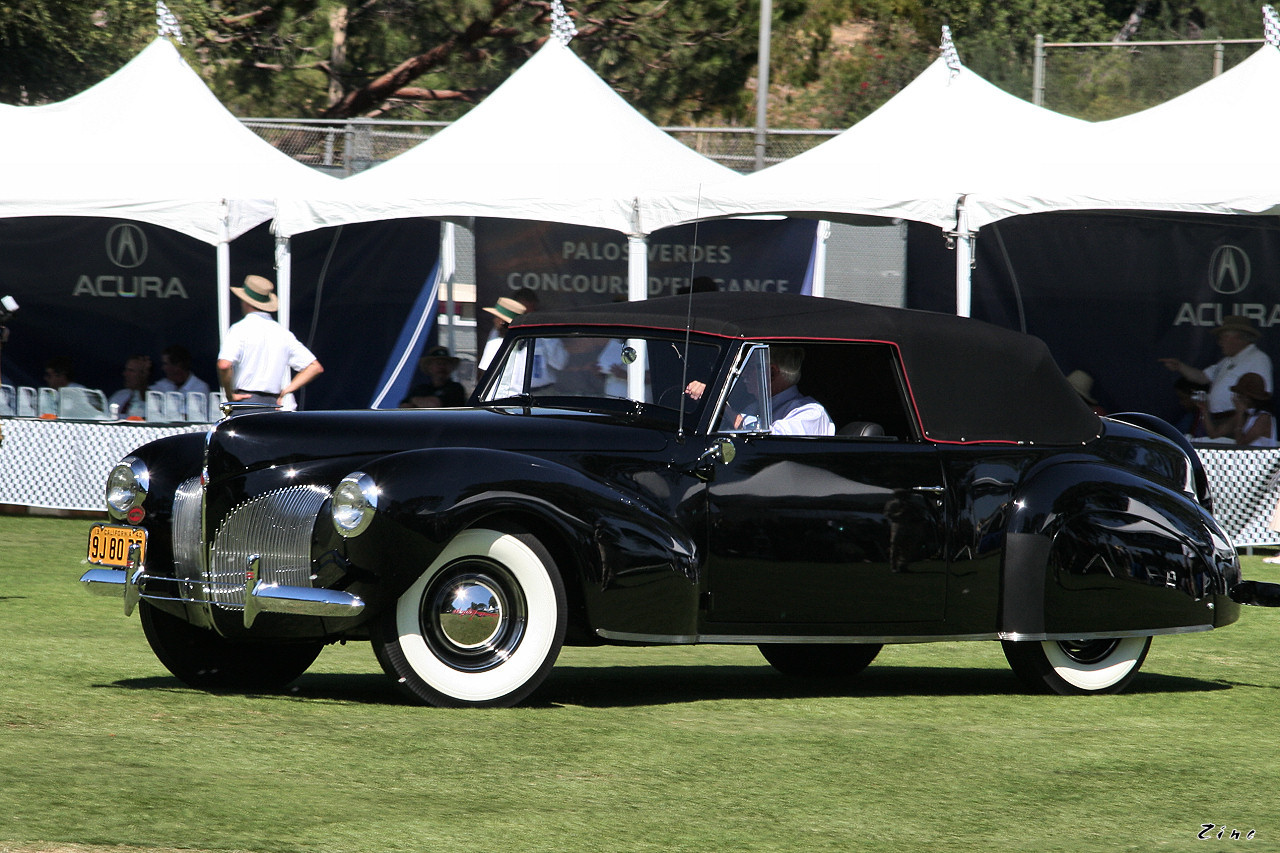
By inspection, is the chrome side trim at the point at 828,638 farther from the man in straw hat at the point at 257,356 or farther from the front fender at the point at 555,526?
the man in straw hat at the point at 257,356

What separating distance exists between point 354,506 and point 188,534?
2.87 feet

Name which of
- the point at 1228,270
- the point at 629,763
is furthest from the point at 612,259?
the point at 629,763

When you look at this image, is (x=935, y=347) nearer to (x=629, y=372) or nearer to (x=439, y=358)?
(x=629, y=372)

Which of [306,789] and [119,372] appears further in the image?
[119,372]

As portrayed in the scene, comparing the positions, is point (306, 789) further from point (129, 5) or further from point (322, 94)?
point (322, 94)

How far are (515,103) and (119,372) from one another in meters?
4.41

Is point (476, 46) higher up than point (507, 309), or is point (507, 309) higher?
point (476, 46)

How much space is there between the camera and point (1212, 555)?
6785 millimetres

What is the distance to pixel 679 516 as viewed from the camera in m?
6.01

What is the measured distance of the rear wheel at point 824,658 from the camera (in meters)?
7.32

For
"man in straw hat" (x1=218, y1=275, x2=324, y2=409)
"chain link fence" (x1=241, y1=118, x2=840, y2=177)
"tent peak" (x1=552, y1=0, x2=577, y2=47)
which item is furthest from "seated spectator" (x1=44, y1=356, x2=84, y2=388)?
"tent peak" (x1=552, y1=0, x2=577, y2=47)

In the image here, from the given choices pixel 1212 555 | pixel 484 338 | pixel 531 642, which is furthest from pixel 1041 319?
pixel 531 642

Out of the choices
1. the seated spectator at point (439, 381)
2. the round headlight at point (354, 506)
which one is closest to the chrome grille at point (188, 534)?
the round headlight at point (354, 506)

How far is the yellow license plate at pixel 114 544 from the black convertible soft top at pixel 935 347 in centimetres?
180
